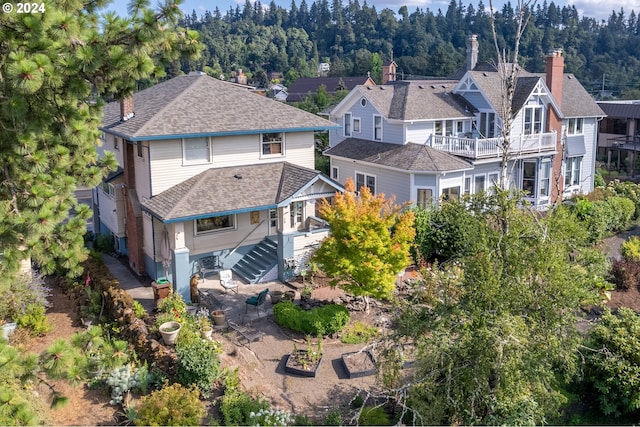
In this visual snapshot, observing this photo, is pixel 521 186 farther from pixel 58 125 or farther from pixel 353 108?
pixel 58 125

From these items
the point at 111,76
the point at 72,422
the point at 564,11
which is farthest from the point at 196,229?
the point at 564,11

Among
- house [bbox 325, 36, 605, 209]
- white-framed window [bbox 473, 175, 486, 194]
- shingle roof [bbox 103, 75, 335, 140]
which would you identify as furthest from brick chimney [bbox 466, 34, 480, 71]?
shingle roof [bbox 103, 75, 335, 140]

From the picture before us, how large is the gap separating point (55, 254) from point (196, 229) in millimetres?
9304

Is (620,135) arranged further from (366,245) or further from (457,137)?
(366,245)

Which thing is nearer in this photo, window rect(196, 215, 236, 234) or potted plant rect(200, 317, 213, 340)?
potted plant rect(200, 317, 213, 340)

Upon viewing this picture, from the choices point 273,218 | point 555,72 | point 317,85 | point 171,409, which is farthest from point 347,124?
point 317,85

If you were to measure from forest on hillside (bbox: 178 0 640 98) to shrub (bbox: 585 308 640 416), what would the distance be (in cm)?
7819

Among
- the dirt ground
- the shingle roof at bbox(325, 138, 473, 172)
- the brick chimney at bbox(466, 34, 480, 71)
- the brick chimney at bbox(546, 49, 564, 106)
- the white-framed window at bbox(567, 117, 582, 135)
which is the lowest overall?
the dirt ground

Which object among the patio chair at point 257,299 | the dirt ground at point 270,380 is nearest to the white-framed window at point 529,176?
the dirt ground at point 270,380

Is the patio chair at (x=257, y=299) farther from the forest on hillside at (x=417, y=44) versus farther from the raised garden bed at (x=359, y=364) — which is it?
the forest on hillside at (x=417, y=44)

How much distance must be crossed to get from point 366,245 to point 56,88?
962 cm

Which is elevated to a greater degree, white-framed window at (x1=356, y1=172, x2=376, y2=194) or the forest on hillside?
the forest on hillside

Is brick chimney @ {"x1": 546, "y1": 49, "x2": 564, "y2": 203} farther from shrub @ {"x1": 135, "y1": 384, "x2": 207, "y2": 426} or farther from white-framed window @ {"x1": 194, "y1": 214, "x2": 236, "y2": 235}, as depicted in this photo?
shrub @ {"x1": 135, "y1": 384, "x2": 207, "y2": 426}

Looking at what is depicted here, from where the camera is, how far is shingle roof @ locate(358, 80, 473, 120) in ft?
94.5
